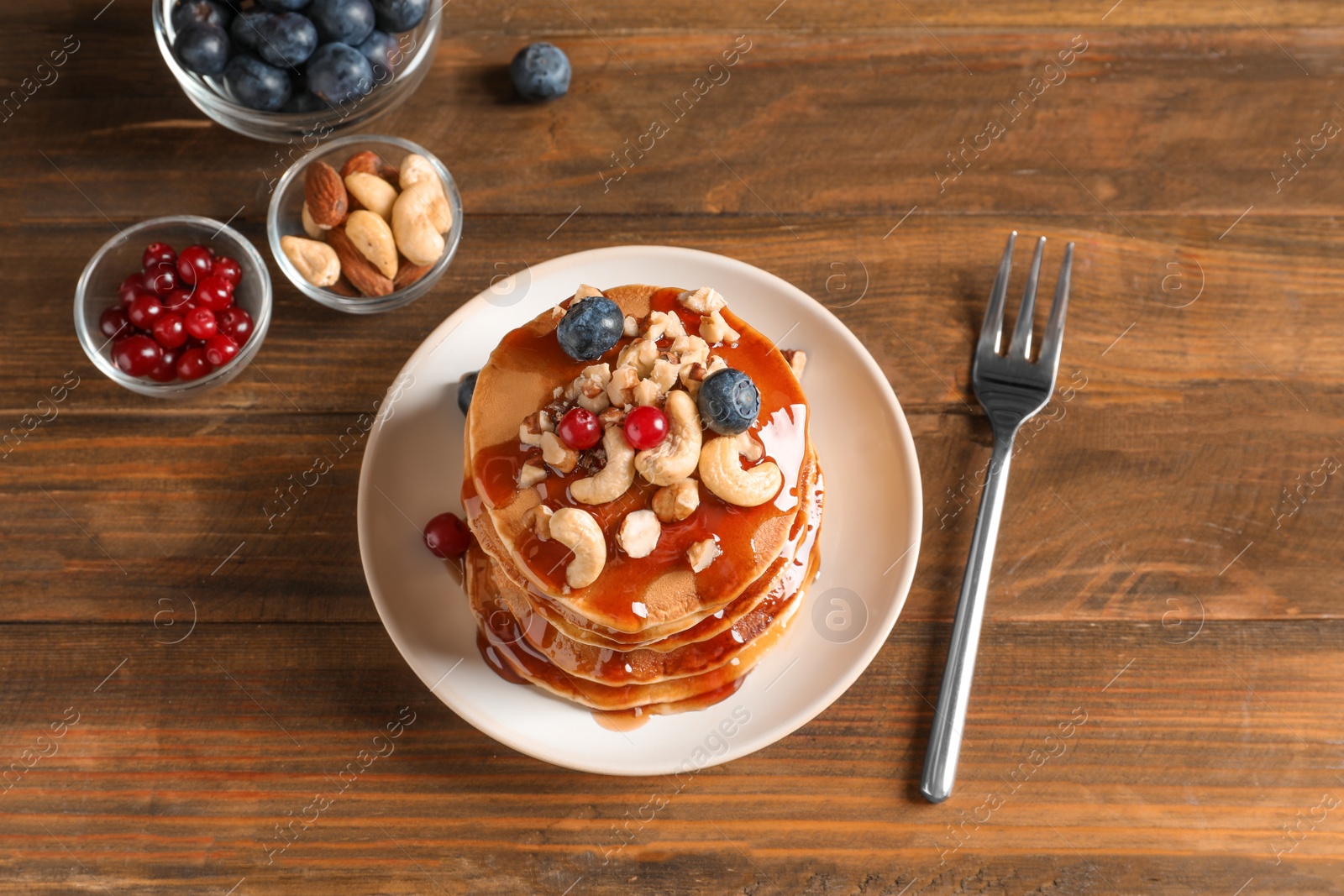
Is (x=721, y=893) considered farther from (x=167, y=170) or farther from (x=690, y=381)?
(x=167, y=170)

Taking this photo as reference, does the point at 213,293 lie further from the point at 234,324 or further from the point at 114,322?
the point at 114,322

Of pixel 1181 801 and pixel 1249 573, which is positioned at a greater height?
pixel 1249 573

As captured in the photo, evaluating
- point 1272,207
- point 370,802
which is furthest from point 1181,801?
point 370,802

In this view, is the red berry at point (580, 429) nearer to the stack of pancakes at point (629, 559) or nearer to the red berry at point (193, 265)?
the stack of pancakes at point (629, 559)

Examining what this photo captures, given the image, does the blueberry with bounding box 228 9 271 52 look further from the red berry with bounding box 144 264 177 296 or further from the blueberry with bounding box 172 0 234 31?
the red berry with bounding box 144 264 177 296

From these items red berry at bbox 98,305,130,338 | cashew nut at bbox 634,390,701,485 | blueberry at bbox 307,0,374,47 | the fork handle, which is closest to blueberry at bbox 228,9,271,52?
blueberry at bbox 307,0,374,47

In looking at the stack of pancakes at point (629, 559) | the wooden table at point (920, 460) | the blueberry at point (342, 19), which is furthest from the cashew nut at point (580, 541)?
the blueberry at point (342, 19)
